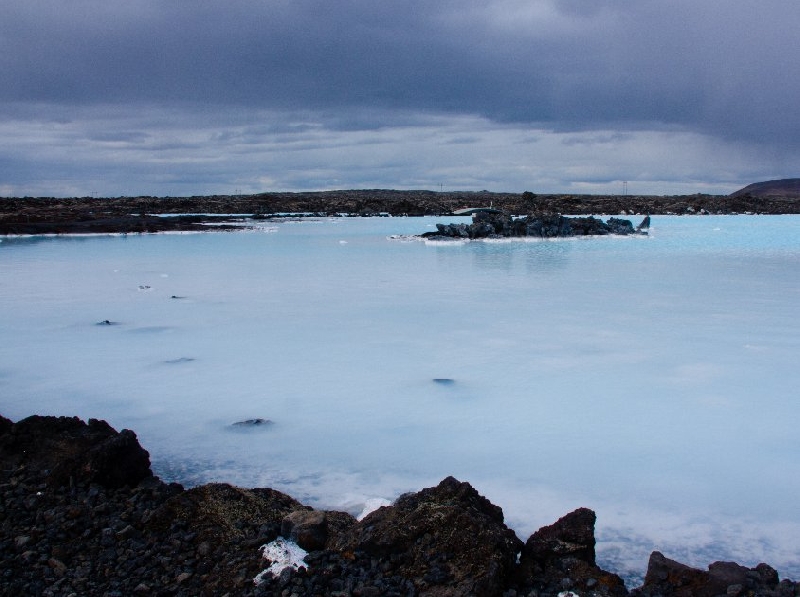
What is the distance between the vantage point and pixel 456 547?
2926 mm

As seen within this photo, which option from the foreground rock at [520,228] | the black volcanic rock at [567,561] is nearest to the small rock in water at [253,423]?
the black volcanic rock at [567,561]

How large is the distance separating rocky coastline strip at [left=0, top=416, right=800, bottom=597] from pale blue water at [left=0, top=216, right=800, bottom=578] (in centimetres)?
37

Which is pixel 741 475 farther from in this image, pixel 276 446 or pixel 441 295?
pixel 441 295

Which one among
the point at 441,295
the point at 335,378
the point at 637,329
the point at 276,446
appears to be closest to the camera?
the point at 276,446

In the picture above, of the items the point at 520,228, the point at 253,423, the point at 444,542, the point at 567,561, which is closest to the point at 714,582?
the point at 567,561

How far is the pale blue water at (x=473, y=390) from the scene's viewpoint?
3.94m

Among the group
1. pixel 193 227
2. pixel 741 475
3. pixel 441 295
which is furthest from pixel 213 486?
pixel 193 227

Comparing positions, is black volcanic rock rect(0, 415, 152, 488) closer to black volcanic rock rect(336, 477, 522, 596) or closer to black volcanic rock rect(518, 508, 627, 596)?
black volcanic rock rect(336, 477, 522, 596)

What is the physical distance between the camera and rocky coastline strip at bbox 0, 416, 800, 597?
2.78 metres

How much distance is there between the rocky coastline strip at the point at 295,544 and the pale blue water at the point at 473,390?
365mm

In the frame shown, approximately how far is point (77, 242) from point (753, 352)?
78.8 feet

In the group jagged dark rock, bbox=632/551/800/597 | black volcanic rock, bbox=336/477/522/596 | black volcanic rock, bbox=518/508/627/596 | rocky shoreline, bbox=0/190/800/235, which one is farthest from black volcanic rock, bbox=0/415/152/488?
rocky shoreline, bbox=0/190/800/235

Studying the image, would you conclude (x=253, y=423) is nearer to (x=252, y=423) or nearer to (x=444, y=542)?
(x=252, y=423)

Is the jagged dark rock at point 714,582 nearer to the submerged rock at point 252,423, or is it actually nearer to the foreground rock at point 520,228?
the submerged rock at point 252,423
